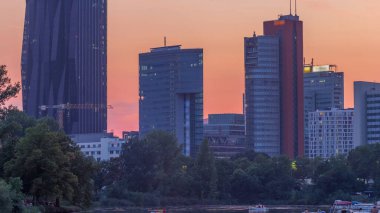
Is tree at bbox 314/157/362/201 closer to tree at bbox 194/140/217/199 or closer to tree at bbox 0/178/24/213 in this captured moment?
tree at bbox 194/140/217/199

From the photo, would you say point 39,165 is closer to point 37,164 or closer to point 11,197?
point 37,164

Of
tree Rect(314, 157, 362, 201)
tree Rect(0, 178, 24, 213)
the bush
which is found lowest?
the bush

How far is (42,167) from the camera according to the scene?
109 m

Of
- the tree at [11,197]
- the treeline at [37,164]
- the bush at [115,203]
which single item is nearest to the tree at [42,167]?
the treeline at [37,164]

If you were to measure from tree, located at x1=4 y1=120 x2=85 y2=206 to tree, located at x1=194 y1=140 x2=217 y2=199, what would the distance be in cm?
8104

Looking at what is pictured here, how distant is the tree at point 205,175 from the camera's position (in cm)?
19288

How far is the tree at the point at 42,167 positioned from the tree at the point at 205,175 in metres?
81.0

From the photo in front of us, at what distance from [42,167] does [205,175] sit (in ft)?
285

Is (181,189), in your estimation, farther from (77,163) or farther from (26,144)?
(26,144)

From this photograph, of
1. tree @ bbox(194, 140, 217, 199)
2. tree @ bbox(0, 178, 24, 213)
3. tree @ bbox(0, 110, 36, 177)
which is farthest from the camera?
tree @ bbox(194, 140, 217, 199)

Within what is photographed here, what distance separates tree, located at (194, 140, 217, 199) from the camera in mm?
192875

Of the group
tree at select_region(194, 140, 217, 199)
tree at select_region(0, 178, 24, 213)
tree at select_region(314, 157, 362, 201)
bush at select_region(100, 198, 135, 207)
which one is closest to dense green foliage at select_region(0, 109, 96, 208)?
tree at select_region(0, 178, 24, 213)

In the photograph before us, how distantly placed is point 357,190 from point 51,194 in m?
99.7

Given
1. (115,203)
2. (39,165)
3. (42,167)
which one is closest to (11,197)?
(42,167)
